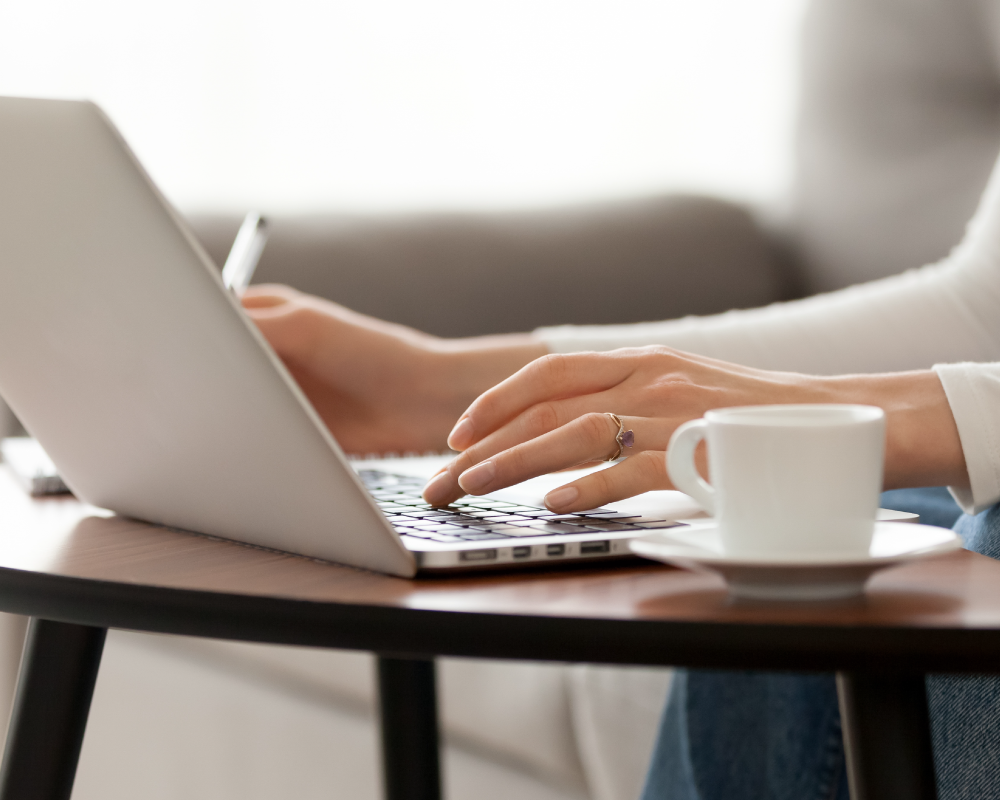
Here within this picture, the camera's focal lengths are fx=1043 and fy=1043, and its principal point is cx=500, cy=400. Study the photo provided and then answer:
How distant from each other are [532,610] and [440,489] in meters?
0.17

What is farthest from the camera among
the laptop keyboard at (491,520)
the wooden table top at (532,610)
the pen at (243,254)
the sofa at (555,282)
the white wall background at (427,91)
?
the white wall background at (427,91)

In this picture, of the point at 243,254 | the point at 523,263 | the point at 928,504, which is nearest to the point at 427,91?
the point at 523,263

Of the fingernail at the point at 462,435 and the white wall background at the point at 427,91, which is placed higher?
the white wall background at the point at 427,91

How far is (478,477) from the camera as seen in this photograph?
445mm

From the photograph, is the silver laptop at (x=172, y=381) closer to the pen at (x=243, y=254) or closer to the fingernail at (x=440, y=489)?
the fingernail at (x=440, y=489)

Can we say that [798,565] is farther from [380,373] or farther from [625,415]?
[380,373]

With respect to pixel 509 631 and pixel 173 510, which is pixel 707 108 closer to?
pixel 173 510

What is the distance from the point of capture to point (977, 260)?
103 cm

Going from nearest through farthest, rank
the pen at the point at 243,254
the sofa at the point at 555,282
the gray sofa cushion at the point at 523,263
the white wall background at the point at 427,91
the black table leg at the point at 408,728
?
the black table leg at the point at 408,728 → the pen at the point at 243,254 → the sofa at the point at 555,282 → the gray sofa cushion at the point at 523,263 → the white wall background at the point at 427,91

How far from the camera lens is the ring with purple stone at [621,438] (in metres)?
0.49

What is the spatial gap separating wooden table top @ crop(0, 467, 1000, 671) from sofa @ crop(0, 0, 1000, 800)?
0.68m

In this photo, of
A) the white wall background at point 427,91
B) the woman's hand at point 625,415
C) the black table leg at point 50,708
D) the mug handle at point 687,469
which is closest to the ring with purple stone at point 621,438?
the woman's hand at point 625,415

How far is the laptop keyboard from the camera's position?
0.42 metres

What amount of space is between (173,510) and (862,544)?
0.33m
